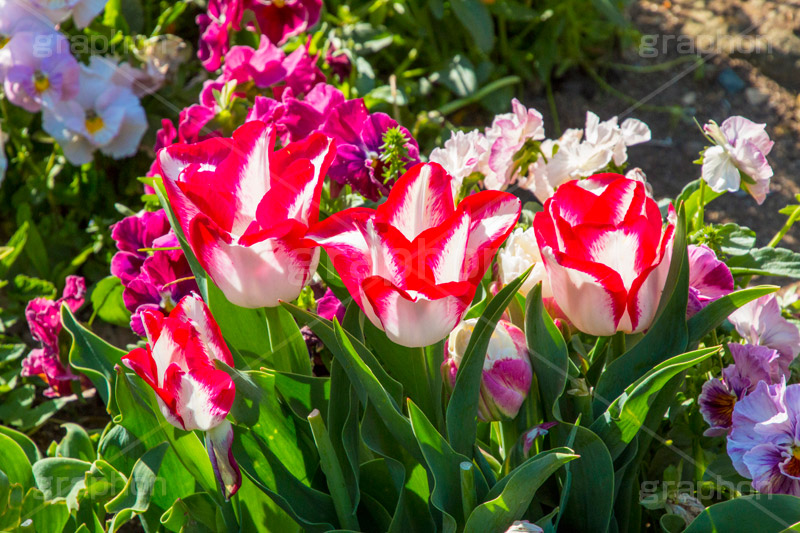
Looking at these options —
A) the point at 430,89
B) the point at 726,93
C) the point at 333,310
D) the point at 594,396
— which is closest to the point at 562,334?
the point at 594,396

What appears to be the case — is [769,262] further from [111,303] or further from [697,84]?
[697,84]

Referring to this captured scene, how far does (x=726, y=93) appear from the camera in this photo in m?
2.52

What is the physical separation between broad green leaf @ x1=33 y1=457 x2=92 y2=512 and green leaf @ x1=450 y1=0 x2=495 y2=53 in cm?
159

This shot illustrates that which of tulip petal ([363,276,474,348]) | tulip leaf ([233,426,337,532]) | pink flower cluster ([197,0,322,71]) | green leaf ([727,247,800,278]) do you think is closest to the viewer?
tulip petal ([363,276,474,348])

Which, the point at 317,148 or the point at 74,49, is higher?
the point at 317,148

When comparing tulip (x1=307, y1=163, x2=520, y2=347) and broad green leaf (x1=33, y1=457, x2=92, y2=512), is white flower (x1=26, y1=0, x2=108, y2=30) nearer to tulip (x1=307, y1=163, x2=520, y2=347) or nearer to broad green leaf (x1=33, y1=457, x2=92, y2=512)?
broad green leaf (x1=33, y1=457, x2=92, y2=512)

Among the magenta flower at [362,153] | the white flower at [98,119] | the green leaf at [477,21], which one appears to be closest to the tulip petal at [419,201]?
the magenta flower at [362,153]

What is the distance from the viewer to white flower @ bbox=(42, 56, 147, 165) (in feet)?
5.99

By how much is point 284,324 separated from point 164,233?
0.46 metres

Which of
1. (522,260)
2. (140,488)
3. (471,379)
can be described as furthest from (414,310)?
(140,488)

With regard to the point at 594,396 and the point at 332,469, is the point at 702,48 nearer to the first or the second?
the point at 594,396

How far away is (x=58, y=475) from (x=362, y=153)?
0.59m

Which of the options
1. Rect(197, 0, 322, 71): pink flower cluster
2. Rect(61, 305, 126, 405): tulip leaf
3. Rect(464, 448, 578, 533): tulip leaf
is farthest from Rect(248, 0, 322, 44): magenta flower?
Rect(464, 448, 578, 533): tulip leaf

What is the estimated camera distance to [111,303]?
56.7 inches
